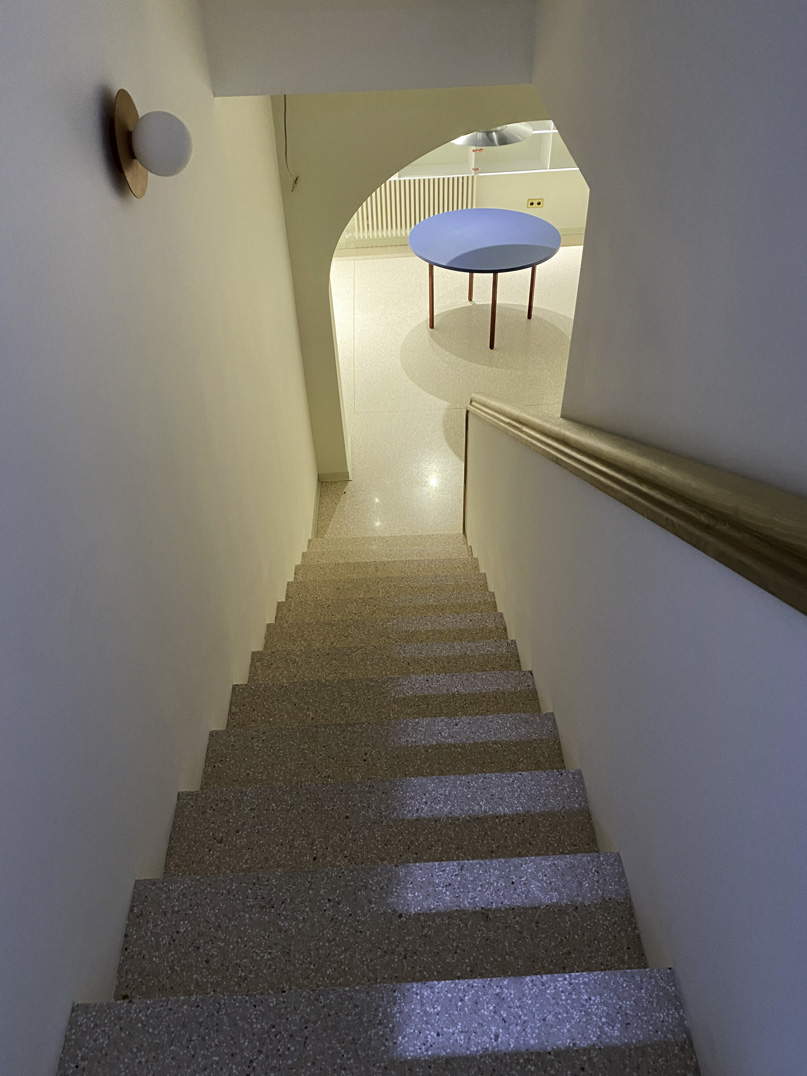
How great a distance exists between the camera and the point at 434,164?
9.32 metres

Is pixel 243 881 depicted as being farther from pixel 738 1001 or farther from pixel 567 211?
pixel 567 211

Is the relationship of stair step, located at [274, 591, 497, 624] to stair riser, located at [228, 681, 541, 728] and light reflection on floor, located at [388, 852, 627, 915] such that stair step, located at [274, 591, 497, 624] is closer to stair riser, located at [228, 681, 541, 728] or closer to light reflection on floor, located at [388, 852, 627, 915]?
stair riser, located at [228, 681, 541, 728]

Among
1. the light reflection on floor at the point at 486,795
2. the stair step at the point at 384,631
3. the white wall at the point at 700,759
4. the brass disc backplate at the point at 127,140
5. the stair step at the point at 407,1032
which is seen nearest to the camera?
the white wall at the point at 700,759

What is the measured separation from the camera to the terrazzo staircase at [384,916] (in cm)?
122

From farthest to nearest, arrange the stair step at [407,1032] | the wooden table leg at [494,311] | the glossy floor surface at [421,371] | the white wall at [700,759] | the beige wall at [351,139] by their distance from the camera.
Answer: the wooden table leg at [494,311]
the glossy floor surface at [421,371]
the beige wall at [351,139]
the stair step at [407,1032]
the white wall at [700,759]

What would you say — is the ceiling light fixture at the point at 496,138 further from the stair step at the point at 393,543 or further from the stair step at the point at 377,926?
the stair step at the point at 377,926

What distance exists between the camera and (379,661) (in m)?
2.83

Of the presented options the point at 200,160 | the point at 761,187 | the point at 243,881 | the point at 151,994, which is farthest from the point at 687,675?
the point at 200,160

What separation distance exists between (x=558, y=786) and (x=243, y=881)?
0.83 metres

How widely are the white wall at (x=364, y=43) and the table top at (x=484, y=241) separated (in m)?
3.51

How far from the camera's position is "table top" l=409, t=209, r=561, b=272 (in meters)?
6.57

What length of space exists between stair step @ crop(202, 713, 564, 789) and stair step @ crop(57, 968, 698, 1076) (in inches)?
32.9

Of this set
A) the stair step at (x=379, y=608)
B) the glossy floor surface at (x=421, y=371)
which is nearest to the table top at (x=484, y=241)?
the glossy floor surface at (x=421, y=371)

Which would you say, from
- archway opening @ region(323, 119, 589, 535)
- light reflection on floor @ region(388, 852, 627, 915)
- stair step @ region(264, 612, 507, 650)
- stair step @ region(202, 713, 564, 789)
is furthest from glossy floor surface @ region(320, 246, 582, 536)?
light reflection on floor @ region(388, 852, 627, 915)
